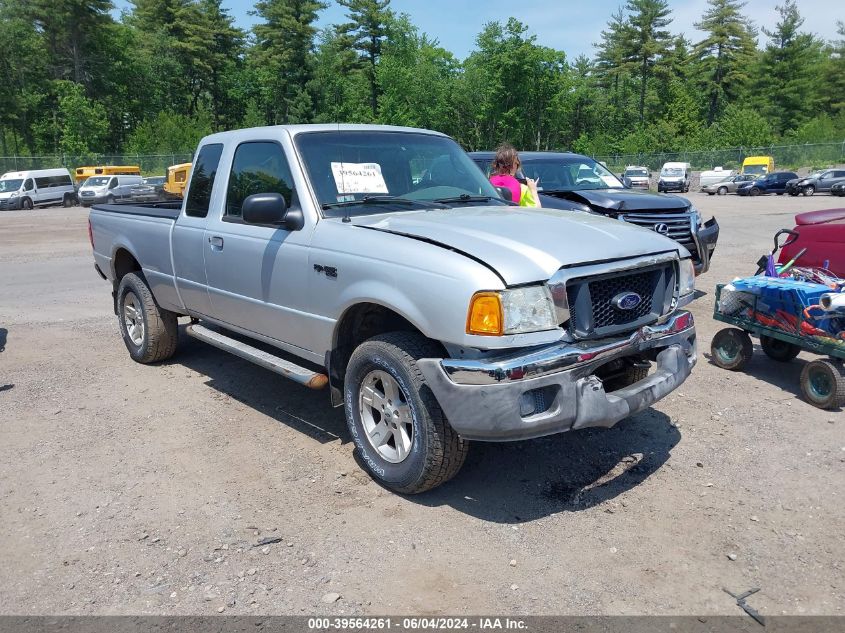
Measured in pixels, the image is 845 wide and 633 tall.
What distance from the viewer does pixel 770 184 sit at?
39969 millimetres

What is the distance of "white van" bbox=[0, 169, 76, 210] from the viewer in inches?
1401

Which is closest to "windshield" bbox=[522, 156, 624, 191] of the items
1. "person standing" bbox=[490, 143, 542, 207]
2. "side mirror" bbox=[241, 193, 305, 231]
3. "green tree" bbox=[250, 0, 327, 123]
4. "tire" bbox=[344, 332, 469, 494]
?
"person standing" bbox=[490, 143, 542, 207]

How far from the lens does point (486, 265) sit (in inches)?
140

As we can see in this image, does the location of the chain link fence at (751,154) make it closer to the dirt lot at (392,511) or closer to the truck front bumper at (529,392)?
the dirt lot at (392,511)

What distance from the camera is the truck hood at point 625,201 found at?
9012mm

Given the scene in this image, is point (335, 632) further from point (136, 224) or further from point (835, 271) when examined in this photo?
point (835, 271)

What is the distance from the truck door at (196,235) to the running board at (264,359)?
0.17 m

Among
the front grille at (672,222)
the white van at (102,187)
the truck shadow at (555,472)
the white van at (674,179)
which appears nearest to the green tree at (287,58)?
the white van at (102,187)

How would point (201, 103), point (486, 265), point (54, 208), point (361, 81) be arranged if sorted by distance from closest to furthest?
point (486, 265) → point (54, 208) → point (361, 81) → point (201, 103)

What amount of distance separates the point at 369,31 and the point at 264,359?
70966 millimetres

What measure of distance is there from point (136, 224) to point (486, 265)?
4131mm

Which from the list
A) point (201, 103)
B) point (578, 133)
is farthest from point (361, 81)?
point (578, 133)

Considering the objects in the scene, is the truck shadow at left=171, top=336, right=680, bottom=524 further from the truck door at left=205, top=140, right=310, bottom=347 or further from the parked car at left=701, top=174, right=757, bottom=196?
the parked car at left=701, top=174, right=757, bottom=196

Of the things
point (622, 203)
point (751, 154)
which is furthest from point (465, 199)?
point (751, 154)
